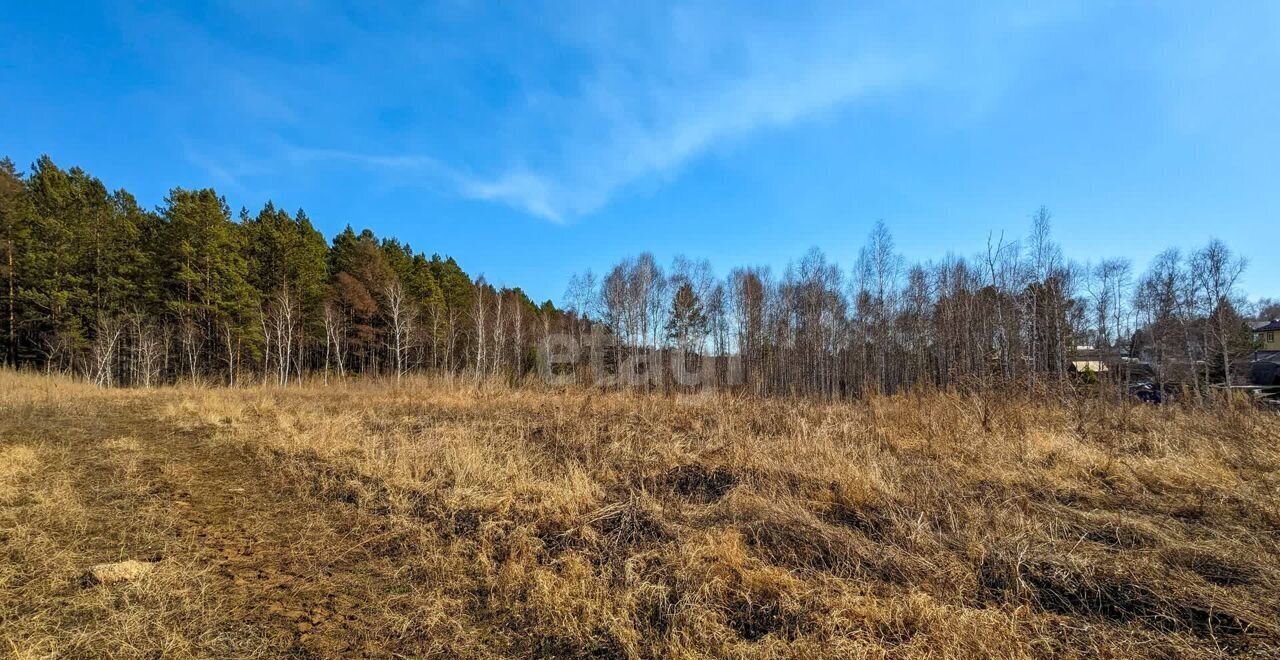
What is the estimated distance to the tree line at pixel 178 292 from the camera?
24.5 metres

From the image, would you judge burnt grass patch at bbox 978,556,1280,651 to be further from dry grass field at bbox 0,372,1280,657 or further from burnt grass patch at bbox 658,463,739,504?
burnt grass patch at bbox 658,463,739,504

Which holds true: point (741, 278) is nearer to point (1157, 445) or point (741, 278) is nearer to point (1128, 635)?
point (1157, 445)

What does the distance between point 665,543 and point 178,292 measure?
35.6 meters

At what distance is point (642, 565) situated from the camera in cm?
328

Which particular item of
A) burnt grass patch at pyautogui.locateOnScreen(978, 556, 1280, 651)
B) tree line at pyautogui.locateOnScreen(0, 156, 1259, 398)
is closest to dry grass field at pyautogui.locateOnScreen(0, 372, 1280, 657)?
burnt grass patch at pyautogui.locateOnScreen(978, 556, 1280, 651)

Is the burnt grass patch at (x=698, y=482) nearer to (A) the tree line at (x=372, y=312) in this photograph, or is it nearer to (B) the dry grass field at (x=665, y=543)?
(B) the dry grass field at (x=665, y=543)

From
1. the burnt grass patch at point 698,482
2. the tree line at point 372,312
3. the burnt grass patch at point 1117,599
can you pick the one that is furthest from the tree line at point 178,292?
the burnt grass patch at point 1117,599

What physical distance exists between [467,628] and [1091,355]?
139 feet

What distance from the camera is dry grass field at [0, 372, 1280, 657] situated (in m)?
2.48

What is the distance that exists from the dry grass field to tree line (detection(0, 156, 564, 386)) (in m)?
19.0

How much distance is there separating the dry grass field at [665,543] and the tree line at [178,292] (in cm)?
1896

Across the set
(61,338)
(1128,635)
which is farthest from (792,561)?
(61,338)

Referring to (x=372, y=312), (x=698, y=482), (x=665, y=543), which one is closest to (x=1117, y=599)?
(x=665, y=543)

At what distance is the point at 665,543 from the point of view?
362cm
